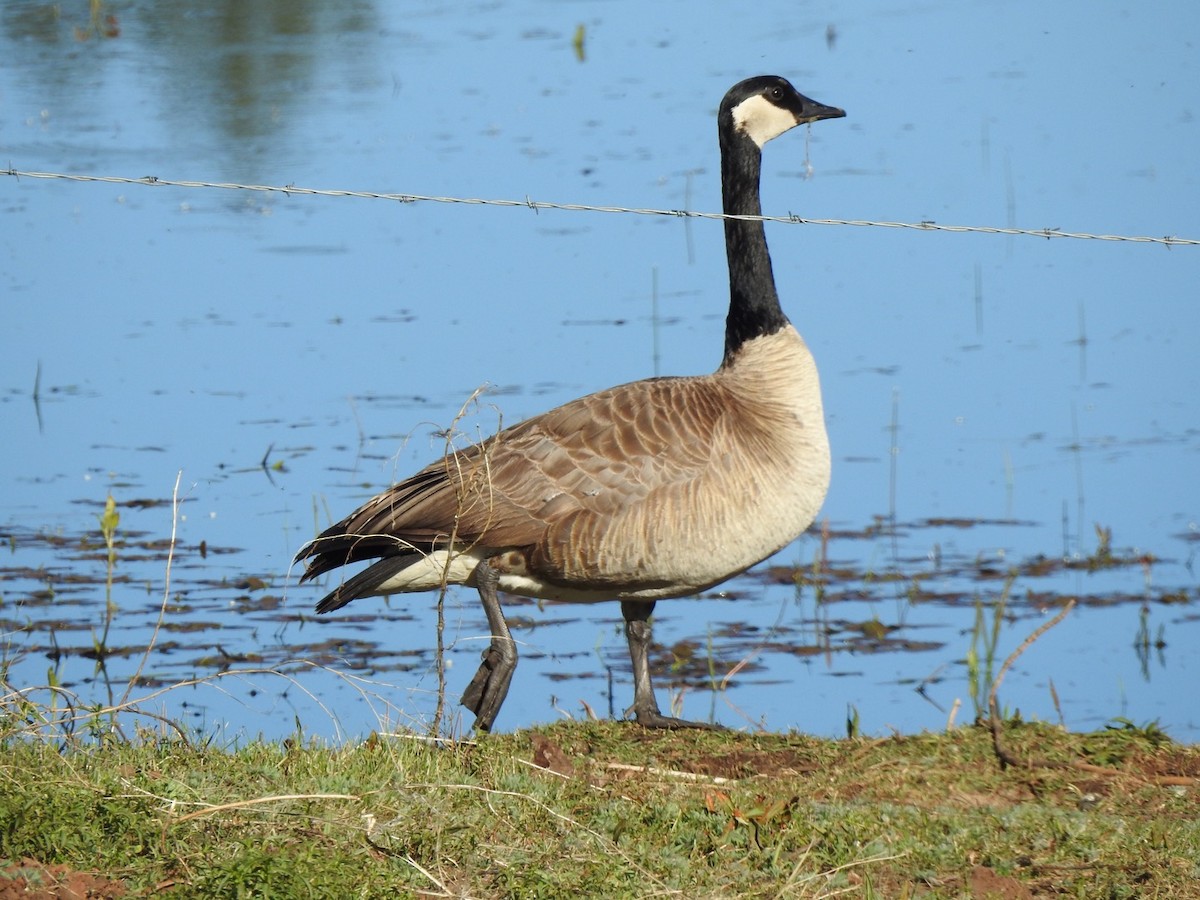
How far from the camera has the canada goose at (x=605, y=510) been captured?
6.45m

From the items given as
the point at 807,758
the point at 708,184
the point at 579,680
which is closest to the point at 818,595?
the point at 579,680

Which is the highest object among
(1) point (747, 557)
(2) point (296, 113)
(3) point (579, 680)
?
(2) point (296, 113)

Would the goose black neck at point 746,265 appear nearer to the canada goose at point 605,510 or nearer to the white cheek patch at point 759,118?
the white cheek patch at point 759,118

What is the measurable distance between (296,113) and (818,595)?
12019 mm

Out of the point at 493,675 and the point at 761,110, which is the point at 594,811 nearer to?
the point at 493,675

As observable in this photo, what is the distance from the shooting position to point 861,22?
2209cm

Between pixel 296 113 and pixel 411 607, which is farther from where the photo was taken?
pixel 296 113

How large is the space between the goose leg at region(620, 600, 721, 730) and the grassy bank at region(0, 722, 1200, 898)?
61 cm

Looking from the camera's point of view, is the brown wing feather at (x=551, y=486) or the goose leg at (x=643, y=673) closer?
the brown wing feather at (x=551, y=486)

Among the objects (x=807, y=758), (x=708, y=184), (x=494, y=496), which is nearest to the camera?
(x=807, y=758)

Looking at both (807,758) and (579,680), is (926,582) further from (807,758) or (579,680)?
(807,758)

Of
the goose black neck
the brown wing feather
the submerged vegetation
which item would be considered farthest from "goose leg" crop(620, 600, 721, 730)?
the goose black neck

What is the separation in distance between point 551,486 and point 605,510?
0.23 metres

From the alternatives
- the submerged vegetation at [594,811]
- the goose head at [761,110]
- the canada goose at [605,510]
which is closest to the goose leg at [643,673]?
the canada goose at [605,510]
